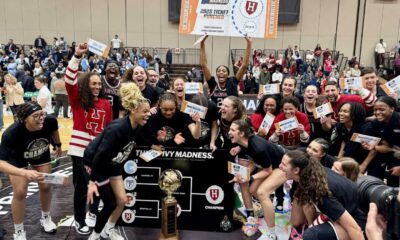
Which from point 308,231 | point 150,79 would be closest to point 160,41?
point 150,79

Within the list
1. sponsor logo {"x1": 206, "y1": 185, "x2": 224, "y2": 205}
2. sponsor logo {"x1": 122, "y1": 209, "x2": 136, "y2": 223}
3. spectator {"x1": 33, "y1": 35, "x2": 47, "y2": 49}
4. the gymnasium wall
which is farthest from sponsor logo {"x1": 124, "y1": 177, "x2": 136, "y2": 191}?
spectator {"x1": 33, "y1": 35, "x2": 47, "y2": 49}

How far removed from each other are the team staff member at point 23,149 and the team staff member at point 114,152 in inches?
25.2

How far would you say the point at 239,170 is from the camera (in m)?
3.94

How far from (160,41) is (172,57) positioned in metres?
1.16

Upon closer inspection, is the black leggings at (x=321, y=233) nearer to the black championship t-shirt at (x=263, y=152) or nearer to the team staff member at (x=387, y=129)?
the black championship t-shirt at (x=263, y=152)

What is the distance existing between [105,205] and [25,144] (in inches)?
41.3

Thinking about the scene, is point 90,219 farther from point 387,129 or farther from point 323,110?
point 387,129

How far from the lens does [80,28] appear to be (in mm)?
20828

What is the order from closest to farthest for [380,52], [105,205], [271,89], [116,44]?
[105,205] → [271,89] → [380,52] → [116,44]

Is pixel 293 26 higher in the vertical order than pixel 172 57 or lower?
higher

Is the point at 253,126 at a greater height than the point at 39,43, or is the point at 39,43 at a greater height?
the point at 39,43

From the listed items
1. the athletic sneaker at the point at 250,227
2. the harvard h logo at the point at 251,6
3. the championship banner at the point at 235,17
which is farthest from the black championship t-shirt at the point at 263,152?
the harvard h logo at the point at 251,6

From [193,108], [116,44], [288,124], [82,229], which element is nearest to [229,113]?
[193,108]

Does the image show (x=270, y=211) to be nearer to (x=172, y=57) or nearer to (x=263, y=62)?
(x=263, y=62)
